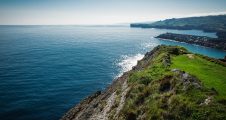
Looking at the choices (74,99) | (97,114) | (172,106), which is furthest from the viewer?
(74,99)

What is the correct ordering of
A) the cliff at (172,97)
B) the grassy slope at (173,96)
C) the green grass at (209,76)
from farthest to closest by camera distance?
1. the green grass at (209,76)
2. the cliff at (172,97)
3. the grassy slope at (173,96)

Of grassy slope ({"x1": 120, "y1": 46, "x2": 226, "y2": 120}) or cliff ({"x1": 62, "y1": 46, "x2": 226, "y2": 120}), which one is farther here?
cliff ({"x1": 62, "y1": 46, "x2": 226, "y2": 120})

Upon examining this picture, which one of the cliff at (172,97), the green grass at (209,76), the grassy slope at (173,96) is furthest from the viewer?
the green grass at (209,76)

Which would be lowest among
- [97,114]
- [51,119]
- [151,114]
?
[51,119]

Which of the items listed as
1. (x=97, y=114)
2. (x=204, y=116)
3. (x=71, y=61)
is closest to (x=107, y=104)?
(x=97, y=114)

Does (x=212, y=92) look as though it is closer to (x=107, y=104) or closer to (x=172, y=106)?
(x=172, y=106)

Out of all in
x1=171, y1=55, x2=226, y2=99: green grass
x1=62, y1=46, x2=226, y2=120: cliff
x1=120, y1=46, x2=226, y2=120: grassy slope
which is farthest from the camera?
x1=171, y1=55, x2=226, y2=99: green grass

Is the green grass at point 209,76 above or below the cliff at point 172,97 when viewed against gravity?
above

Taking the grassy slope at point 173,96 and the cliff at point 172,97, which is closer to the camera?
the grassy slope at point 173,96
